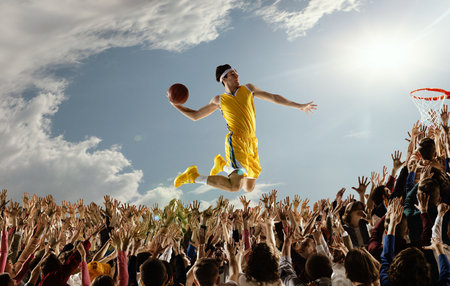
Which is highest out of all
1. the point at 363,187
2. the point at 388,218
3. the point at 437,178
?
the point at 363,187

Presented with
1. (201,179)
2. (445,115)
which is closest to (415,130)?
(445,115)

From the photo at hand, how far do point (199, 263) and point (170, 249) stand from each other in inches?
90.5

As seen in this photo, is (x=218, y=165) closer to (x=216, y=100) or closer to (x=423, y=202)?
(x=216, y=100)

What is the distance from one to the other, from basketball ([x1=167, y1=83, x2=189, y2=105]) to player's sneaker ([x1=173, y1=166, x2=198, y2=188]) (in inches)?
58.9

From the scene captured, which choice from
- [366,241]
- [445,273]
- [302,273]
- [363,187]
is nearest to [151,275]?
[302,273]

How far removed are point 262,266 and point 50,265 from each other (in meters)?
2.18

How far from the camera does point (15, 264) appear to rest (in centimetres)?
508

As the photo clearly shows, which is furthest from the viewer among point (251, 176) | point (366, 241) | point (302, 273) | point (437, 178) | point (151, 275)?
point (251, 176)

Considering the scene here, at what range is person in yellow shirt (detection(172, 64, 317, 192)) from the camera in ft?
25.8

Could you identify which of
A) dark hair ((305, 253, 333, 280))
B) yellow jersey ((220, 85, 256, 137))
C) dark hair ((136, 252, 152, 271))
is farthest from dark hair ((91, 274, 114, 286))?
yellow jersey ((220, 85, 256, 137))

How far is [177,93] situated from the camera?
8281mm

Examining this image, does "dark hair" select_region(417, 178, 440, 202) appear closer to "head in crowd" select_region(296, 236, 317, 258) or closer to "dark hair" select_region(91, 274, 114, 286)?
"head in crowd" select_region(296, 236, 317, 258)

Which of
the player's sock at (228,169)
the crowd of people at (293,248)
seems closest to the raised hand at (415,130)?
the crowd of people at (293,248)

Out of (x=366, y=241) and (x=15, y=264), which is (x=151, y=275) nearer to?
(x=15, y=264)
